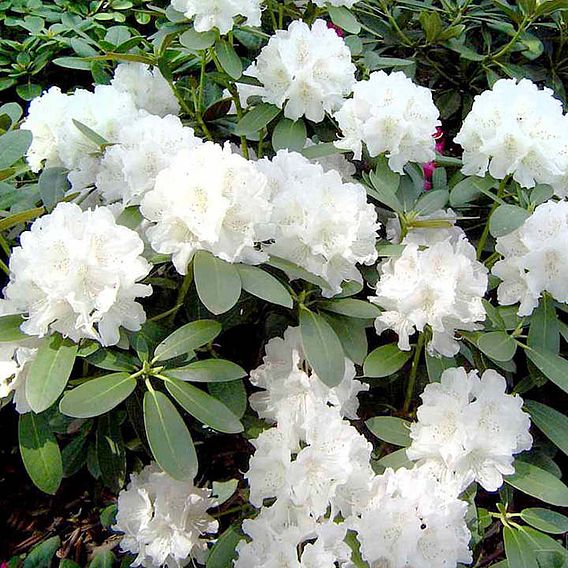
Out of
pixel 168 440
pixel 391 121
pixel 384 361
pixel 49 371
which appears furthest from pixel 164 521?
pixel 391 121

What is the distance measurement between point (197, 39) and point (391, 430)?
82 cm

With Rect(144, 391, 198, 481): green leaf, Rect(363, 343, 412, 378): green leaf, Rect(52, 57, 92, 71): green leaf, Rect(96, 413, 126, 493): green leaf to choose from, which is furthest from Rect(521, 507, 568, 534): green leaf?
Rect(52, 57, 92, 71): green leaf

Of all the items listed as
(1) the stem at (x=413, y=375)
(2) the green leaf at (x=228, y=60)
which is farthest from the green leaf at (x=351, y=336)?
(2) the green leaf at (x=228, y=60)

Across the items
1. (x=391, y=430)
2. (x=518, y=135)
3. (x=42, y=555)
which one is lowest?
(x=42, y=555)

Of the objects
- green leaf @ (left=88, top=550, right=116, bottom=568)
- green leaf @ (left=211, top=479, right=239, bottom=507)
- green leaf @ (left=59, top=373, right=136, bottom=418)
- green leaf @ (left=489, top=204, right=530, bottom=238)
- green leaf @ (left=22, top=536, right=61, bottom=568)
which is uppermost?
green leaf @ (left=489, top=204, right=530, bottom=238)

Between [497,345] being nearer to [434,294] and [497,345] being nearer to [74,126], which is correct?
[434,294]

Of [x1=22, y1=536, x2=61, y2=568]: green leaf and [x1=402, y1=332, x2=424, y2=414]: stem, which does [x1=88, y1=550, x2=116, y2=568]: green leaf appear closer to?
[x1=22, y1=536, x2=61, y2=568]: green leaf

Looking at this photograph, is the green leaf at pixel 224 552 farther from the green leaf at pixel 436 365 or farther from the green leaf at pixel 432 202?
the green leaf at pixel 432 202

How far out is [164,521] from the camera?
1324mm

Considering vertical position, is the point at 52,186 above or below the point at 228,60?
below

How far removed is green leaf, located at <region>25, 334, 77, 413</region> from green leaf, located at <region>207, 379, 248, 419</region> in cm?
25

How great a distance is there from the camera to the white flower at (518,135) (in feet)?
4.73

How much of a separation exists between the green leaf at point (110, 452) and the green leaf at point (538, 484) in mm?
657

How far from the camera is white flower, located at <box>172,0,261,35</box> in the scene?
5.04ft
